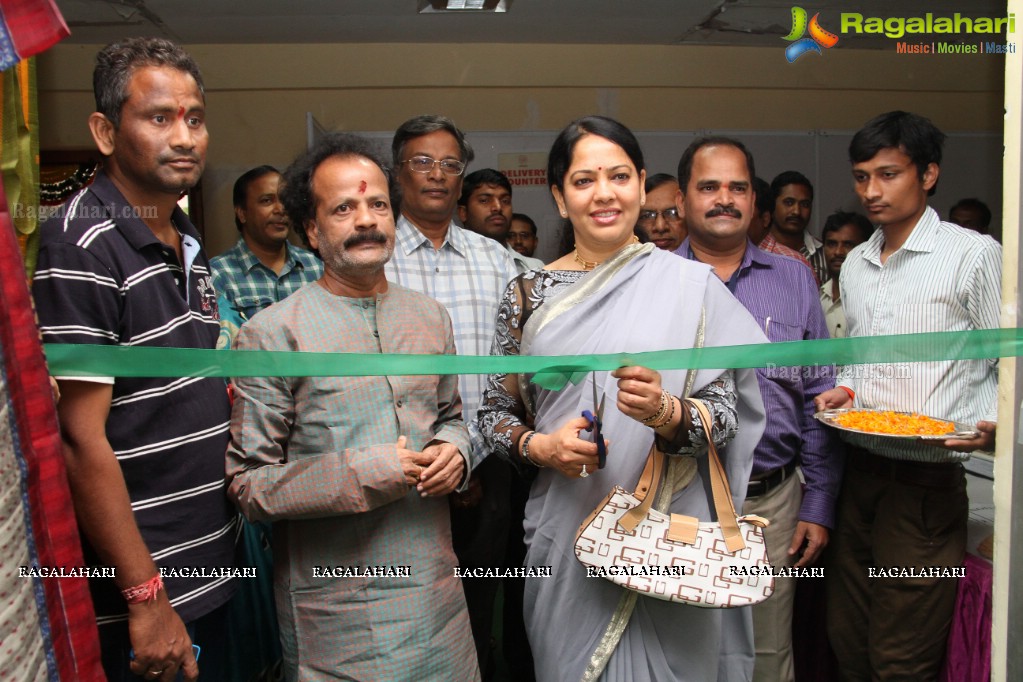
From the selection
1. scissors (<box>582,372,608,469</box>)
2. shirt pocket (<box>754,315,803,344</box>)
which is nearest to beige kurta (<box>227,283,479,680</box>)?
scissors (<box>582,372,608,469</box>)

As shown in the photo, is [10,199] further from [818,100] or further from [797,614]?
[818,100]

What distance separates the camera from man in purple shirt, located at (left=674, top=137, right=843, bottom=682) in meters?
2.31

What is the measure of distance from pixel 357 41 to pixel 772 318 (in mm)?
3405

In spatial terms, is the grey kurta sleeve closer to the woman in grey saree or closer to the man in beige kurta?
the man in beige kurta

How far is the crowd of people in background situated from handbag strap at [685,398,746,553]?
0.08 ft

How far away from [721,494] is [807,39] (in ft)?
13.9

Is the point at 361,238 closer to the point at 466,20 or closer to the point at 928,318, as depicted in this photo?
the point at 928,318

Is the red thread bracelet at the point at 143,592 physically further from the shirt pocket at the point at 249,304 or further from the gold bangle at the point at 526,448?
the shirt pocket at the point at 249,304

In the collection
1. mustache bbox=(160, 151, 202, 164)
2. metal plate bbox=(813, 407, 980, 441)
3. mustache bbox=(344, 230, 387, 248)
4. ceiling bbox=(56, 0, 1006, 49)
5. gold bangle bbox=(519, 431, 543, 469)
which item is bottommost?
metal plate bbox=(813, 407, 980, 441)

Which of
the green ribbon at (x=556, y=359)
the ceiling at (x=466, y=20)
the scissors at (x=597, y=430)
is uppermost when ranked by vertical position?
the ceiling at (x=466, y=20)

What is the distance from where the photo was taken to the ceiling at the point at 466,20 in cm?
388

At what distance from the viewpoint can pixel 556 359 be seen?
170 centimetres

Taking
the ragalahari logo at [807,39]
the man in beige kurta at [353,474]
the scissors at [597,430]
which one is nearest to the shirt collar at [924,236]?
the scissors at [597,430]

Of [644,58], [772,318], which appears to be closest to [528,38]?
[644,58]
